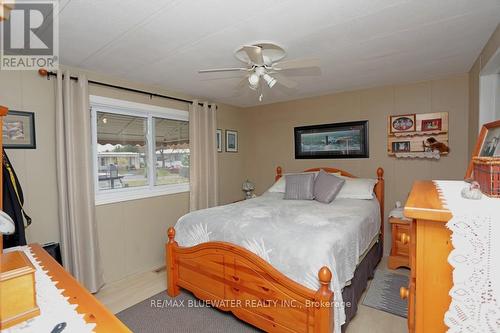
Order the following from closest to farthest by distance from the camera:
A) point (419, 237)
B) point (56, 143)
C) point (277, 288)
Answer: point (419, 237), point (277, 288), point (56, 143)

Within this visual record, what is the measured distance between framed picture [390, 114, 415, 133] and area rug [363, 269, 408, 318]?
1.81 metres

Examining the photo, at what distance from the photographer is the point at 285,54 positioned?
2316mm

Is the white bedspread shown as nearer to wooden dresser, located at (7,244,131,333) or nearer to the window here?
the window

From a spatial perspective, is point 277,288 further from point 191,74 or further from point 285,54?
point 191,74

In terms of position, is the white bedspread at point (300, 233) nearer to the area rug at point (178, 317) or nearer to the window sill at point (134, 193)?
the area rug at point (178, 317)

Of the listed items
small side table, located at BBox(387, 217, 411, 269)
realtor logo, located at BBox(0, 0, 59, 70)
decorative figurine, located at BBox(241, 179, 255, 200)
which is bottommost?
small side table, located at BBox(387, 217, 411, 269)

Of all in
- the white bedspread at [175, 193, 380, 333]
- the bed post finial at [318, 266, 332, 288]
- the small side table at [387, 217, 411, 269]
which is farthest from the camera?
the small side table at [387, 217, 411, 269]

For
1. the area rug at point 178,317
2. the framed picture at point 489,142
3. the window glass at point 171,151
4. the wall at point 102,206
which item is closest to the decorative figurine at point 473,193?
→ the framed picture at point 489,142

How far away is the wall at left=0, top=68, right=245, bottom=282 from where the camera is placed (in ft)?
7.79

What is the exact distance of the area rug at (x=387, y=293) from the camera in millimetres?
2371

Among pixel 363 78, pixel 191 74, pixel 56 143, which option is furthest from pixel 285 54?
pixel 56 143

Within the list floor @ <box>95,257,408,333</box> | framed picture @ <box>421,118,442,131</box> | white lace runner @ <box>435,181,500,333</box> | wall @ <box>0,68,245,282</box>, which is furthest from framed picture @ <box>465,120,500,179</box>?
wall @ <box>0,68,245,282</box>

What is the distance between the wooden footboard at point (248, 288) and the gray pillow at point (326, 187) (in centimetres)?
152

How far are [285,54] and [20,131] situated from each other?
2493 millimetres
